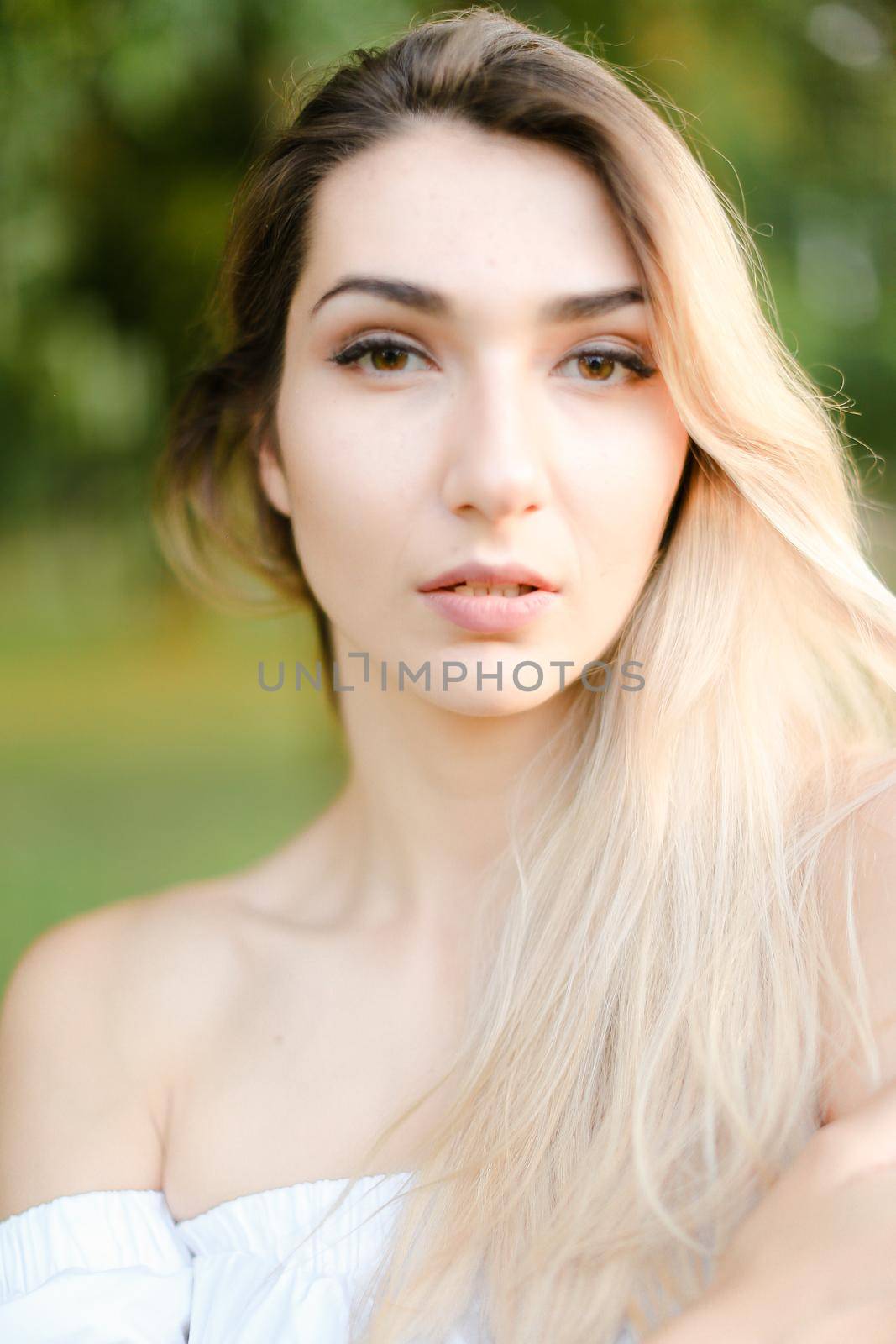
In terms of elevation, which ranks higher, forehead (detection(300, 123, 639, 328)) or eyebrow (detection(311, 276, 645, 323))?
forehead (detection(300, 123, 639, 328))

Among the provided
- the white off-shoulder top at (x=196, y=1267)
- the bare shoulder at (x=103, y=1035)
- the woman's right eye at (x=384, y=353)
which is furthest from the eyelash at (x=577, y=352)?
the white off-shoulder top at (x=196, y=1267)

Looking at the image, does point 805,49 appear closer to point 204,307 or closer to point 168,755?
point 204,307

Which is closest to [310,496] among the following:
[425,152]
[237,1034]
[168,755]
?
[425,152]

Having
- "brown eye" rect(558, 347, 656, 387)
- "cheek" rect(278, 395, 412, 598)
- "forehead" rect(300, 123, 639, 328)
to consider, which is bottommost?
"cheek" rect(278, 395, 412, 598)

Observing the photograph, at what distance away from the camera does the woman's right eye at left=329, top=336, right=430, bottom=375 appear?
1140mm

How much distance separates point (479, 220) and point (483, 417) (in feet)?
0.58

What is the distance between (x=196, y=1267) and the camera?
3.82 feet

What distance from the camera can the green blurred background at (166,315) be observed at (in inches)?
63.4

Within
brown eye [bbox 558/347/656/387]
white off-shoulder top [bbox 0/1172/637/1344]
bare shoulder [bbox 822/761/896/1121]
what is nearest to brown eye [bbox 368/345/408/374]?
brown eye [bbox 558/347/656/387]

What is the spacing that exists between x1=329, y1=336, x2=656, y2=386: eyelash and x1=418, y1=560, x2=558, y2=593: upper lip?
0.61ft

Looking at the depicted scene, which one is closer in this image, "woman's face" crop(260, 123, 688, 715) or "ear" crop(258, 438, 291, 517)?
"woman's face" crop(260, 123, 688, 715)

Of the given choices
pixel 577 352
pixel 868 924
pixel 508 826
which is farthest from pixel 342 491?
pixel 868 924

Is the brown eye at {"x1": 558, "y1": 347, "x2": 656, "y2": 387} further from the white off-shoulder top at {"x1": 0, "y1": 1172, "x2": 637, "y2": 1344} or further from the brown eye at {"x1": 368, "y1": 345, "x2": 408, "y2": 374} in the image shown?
the white off-shoulder top at {"x1": 0, "y1": 1172, "x2": 637, "y2": 1344}

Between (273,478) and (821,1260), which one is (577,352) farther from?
(821,1260)
